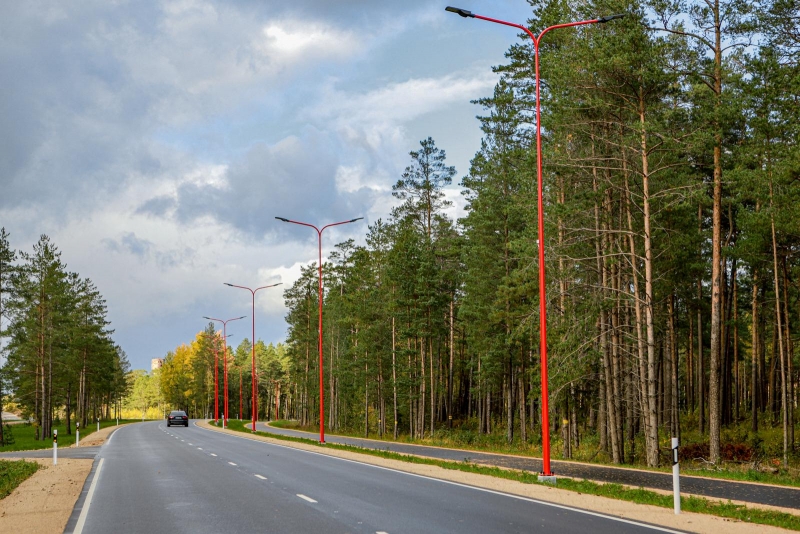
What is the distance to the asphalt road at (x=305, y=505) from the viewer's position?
36.1 ft

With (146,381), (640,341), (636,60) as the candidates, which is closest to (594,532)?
(640,341)

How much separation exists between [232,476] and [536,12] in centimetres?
2415

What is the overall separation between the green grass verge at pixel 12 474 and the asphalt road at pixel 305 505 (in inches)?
76.0

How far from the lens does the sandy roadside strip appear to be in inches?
460

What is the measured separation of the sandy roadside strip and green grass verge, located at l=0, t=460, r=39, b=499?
203 millimetres

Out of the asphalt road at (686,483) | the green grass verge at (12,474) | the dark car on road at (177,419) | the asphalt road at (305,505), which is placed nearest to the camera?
the asphalt road at (305,505)

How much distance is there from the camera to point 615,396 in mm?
25922

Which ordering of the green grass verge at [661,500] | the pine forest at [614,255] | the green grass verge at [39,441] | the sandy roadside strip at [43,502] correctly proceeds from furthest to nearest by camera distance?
the green grass verge at [39,441]
the pine forest at [614,255]
the sandy roadside strip at [43,502]
the green grass verge at [661,500]

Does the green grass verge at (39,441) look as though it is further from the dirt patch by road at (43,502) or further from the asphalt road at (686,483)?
the asphalt road at (686,483)

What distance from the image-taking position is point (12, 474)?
21.8 meters

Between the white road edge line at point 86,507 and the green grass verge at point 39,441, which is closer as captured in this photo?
the white road edge line at point 86,507

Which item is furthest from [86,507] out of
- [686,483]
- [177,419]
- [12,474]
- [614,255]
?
[177,419]

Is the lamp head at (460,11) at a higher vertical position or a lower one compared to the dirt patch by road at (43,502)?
higher

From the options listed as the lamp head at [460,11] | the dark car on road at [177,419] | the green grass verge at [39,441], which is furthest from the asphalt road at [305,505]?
the dark car on road at [177,419]
